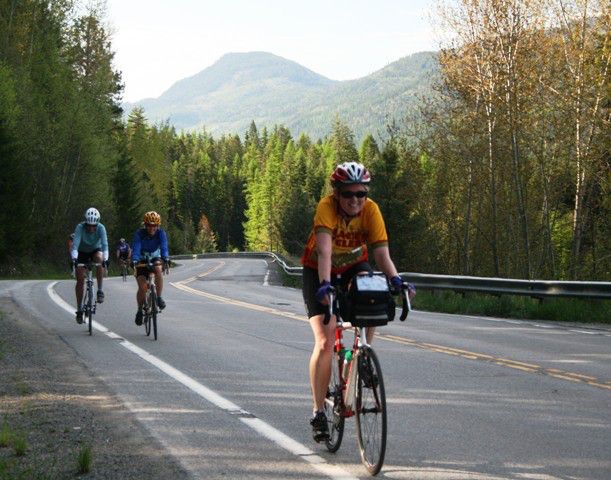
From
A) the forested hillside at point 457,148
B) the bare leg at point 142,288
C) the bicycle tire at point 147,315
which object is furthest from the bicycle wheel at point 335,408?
the forested hillside at point 457,148

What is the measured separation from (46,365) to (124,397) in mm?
2882

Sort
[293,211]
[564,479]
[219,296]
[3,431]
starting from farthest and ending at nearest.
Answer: [293,211]
[219,296]
[3,431]
[564,479]

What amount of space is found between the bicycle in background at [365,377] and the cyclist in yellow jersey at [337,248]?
0.14 metres

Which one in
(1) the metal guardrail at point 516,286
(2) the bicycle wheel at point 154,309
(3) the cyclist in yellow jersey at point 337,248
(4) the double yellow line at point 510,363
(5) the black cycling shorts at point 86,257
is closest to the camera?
(3) the cyclist in yellow jersey at point 337,248

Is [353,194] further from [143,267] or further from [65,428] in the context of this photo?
[143,267]

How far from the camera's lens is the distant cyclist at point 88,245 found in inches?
625

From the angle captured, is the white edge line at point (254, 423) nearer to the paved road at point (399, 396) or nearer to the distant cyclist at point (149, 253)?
the paved road at point (399, 396)

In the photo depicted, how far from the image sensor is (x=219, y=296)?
2847 centimetres

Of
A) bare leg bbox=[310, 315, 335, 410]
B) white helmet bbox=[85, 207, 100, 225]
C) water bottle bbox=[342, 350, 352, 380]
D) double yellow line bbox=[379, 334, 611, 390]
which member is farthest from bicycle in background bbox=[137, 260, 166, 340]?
water bottle bbox=[342, 350, 352, 380]

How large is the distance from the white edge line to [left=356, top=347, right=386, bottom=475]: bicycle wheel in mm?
191

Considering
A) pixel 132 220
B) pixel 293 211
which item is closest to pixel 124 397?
pixel 132 220

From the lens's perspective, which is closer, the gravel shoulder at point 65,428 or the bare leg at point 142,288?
the gravel shoulder at point 65,428

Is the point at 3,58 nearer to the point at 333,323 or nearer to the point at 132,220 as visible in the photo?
the point at 132,220

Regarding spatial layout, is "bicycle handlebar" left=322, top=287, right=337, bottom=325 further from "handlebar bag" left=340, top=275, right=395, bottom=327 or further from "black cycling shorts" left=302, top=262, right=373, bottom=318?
"black cycling shorts" left=302, top=262, right=373, bottom=318
